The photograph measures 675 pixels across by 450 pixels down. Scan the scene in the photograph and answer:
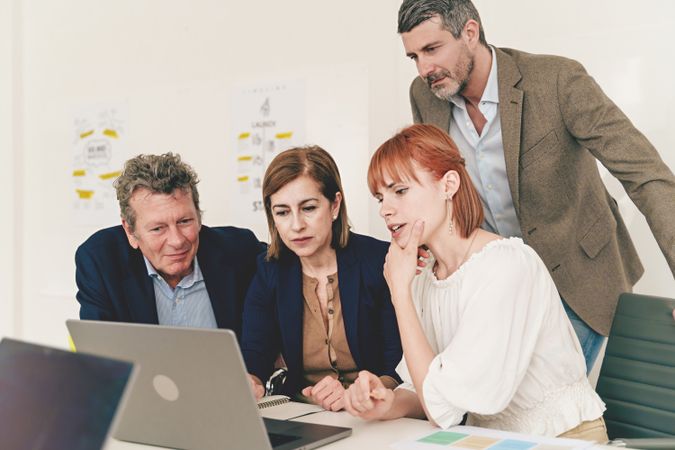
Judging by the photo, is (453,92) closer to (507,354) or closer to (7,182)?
(507,354)

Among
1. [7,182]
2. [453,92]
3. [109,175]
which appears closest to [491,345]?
[453,92]

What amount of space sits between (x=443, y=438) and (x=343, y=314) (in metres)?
0.72

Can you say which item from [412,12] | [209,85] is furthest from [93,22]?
[412,12]

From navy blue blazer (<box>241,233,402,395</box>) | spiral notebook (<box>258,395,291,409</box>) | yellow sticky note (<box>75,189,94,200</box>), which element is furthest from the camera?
yellow sticky note (<box>75,189,94,200</box>)

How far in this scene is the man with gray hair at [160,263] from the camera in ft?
6.98

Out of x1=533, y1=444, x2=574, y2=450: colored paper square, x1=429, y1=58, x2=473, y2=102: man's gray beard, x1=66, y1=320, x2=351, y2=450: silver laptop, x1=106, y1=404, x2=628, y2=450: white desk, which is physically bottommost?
x1=106, y1=404, x2=628, y2=450: white desk

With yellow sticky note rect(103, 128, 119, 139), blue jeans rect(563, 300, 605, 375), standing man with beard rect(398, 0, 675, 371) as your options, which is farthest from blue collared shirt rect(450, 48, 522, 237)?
yellow sticky note rect(103, 128, 119, 139)

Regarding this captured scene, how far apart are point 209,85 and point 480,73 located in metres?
1.76

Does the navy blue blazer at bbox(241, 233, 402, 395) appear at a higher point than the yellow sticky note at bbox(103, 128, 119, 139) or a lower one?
lower

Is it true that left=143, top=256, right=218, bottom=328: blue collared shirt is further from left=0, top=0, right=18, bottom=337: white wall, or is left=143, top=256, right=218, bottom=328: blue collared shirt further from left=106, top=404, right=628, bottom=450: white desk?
left=0, top=0, right=18, bottom=337: white wall

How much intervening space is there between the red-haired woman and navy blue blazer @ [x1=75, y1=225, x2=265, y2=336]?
0.69m

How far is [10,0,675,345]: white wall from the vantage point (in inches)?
102

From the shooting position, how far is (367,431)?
1415mm

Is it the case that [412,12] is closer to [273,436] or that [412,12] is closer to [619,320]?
[619,320]
